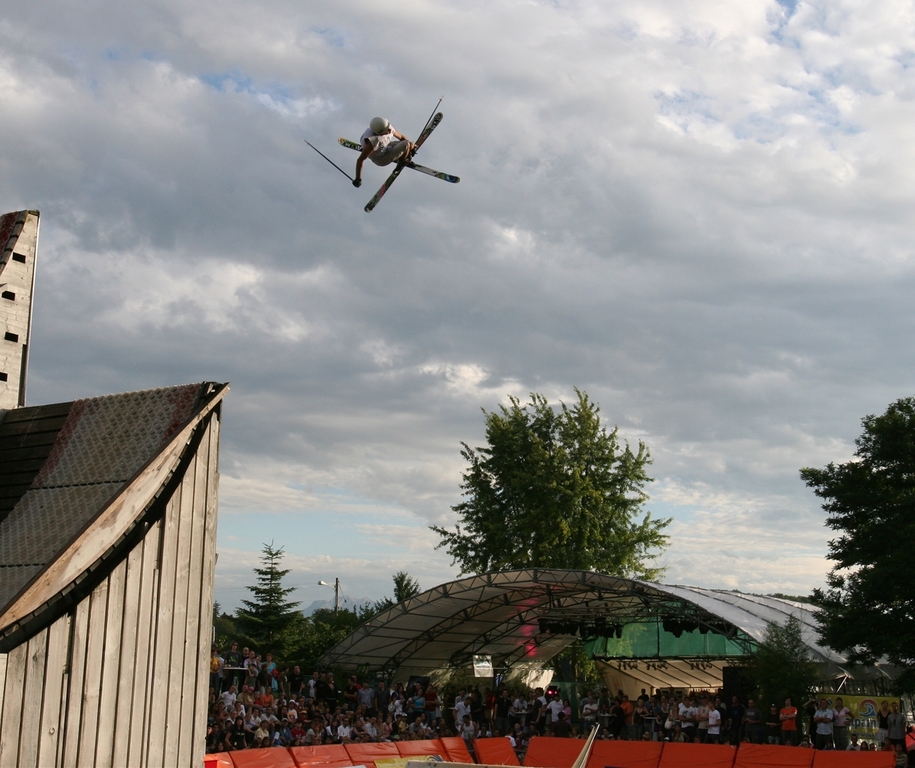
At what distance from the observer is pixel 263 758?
59.0 feet

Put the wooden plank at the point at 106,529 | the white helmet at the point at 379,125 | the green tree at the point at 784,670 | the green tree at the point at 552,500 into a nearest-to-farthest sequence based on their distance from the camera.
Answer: the wooden plank at the point at 106,529 → the white helmet at the point at 379,125 → the green tree at the point at 784,670 → the green tree at the point at 552,500

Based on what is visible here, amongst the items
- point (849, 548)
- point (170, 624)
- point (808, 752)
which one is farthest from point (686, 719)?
point (170, 624)

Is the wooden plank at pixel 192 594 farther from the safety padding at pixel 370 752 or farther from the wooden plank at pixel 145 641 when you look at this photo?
the safety padding at pixel 370 752

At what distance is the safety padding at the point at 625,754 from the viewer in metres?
20.8

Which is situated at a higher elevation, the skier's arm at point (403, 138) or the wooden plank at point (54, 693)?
the skier's arm at point (403, 138)

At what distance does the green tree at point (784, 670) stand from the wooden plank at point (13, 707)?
1989 centimetres

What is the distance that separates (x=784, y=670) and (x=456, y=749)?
27.6ft

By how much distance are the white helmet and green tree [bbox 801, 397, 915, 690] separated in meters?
16.8

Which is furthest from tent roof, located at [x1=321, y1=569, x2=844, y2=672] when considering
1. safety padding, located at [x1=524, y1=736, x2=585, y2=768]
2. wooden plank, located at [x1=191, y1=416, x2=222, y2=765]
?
wooden plank, located at [x1=191, y1=416, x2=222, y2=765]

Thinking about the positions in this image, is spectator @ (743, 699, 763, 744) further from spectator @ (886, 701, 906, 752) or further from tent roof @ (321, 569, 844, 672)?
tent roof @ (321, 569, 844, 672)

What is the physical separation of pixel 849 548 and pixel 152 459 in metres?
21.3

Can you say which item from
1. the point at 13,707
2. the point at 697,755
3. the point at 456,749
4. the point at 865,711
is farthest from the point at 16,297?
the point at 865,711

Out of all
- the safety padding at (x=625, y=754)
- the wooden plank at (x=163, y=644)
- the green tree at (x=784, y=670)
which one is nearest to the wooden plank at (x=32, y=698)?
the wooden plank at (x=163, y=644)

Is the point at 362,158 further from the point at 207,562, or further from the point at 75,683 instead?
the point at 75,683
